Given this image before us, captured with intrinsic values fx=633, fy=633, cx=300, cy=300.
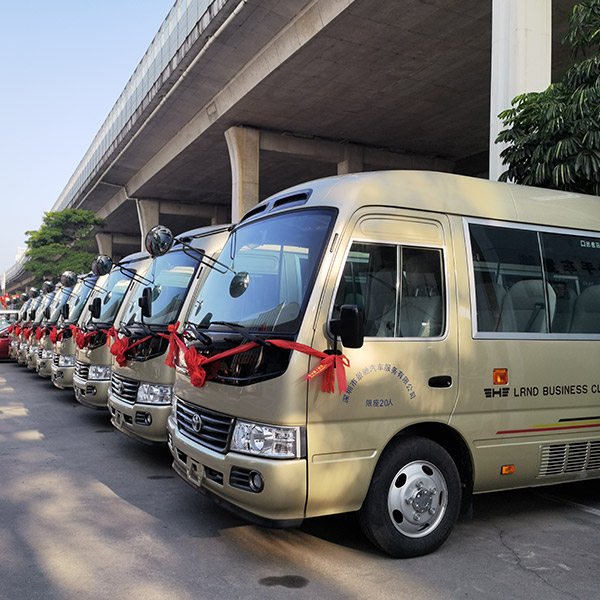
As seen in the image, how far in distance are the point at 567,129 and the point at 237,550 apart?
19.5ft

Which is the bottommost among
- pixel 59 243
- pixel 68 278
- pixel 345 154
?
pixel 68 278

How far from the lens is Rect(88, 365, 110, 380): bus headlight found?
342 inches

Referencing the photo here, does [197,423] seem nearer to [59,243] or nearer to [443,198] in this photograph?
[443,198]

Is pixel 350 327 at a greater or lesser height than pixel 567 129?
lesser

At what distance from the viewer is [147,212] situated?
1502 inches

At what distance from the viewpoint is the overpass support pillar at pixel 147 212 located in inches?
1494

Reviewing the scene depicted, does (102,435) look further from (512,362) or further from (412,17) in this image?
(412,17)

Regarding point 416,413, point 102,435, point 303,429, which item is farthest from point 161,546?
point 102,435

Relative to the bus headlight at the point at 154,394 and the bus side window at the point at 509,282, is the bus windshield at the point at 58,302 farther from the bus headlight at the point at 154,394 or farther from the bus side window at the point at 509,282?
the bus side window at the point at 509,282

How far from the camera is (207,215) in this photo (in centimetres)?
4012

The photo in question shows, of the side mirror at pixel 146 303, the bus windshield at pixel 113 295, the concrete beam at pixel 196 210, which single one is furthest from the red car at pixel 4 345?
the side mirror at pixel 146 303

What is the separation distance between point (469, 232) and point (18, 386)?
1266 centimetres

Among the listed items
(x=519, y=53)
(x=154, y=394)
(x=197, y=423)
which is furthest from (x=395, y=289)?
(x=519, y=53)

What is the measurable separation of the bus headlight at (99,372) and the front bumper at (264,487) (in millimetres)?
4665
